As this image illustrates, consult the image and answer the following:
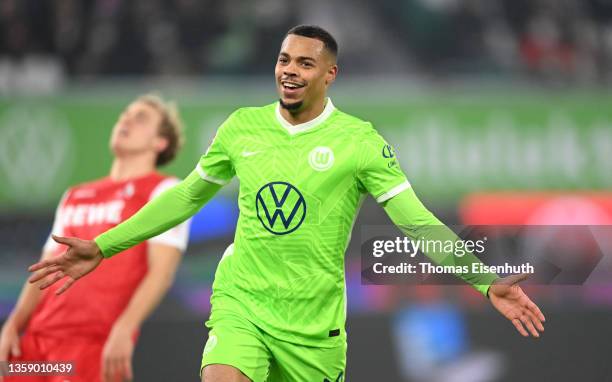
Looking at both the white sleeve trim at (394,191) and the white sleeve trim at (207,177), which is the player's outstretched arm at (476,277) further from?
the white sleeve trim at (207,177)

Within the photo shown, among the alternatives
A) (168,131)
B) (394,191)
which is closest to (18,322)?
(168,131)

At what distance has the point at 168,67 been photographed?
1103 centimetres

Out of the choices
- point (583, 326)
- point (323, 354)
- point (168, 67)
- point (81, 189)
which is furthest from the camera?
point (168, 67)

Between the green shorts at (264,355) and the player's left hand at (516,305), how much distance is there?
30.6 inches

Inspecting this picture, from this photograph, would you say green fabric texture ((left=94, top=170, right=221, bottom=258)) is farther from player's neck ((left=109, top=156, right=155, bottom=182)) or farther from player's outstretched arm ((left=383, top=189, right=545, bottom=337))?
player's neck ((left=109, top=156, right=155, bottom=182))

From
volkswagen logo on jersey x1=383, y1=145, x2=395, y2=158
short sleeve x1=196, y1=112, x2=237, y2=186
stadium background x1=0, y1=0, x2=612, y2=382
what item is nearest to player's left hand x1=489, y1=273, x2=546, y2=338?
volkswagen logo on jersey x1=383, y1=145, x2=395, y2=158

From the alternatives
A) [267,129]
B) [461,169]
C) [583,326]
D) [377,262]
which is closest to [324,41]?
[267,129]

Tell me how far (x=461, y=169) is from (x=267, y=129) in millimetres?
5891

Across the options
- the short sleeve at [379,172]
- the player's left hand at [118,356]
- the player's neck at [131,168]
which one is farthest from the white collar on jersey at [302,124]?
the player's neck at [131,168]

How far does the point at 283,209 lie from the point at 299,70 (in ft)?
1.95

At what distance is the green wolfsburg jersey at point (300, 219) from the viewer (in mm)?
3902

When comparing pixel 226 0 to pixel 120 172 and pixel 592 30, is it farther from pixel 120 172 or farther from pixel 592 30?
pixel 120 172

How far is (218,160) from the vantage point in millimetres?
4074

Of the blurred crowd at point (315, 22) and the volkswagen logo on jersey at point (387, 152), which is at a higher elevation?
the blurred crowd at point (315, 22)
